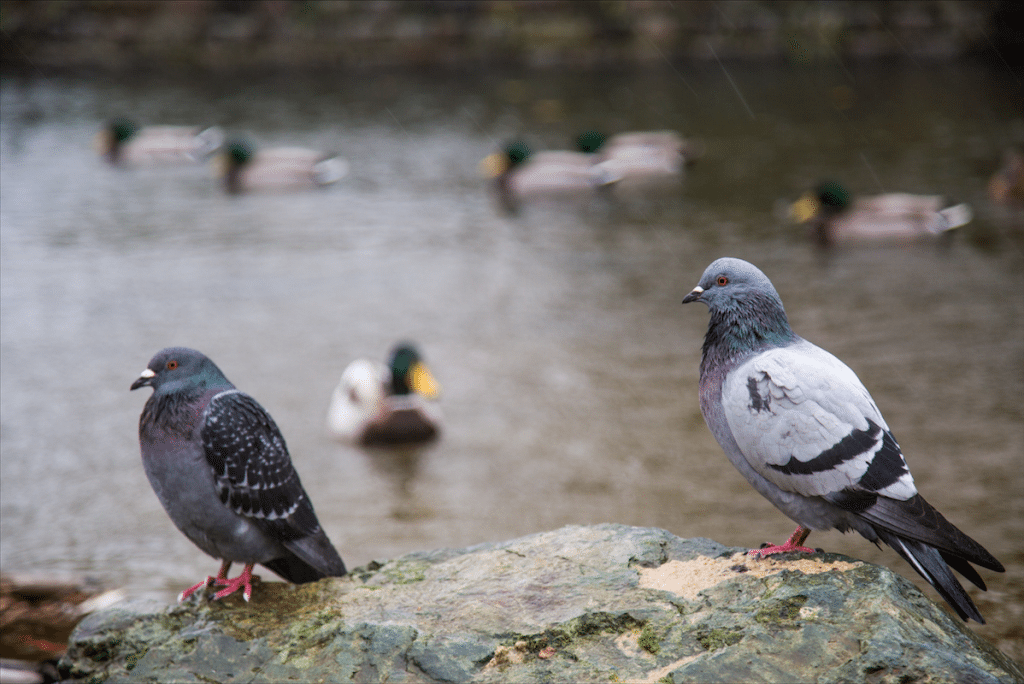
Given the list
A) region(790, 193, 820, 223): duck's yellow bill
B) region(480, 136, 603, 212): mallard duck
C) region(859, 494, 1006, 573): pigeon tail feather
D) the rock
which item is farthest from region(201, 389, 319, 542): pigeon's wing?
region(480, 136, 603, 212): mallard duck

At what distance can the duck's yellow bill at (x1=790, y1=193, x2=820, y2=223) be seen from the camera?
41.2ft

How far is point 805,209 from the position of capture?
12.7 m

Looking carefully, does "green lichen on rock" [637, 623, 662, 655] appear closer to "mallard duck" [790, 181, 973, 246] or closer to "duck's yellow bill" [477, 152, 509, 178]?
"mallard duck" [790, 181, 973, 246]

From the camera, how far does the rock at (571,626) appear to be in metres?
2.98

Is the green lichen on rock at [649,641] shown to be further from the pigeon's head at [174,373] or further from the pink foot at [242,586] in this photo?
the pigeon's head at [174,373]

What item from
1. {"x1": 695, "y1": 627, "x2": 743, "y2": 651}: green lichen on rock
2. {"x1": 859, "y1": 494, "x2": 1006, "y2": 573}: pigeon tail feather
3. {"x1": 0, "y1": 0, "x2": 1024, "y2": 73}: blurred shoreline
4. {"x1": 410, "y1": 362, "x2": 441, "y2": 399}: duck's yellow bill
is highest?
{"x1": 0, "y1": 0, "x2": 1024, "y2": 73}: blurred shoreline

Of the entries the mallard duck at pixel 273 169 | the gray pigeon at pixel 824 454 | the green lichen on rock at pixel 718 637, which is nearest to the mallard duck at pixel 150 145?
the mallard duck at pixel 273 169

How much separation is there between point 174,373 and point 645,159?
12482mm

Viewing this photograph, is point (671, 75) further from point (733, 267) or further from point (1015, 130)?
point (733, 267)

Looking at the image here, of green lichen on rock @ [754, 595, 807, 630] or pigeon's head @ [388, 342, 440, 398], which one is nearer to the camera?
green lichen on rock @ [754, 595, 807, 630]

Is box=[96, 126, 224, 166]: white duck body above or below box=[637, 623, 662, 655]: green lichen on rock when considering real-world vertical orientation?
above

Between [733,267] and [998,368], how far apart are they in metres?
5.70

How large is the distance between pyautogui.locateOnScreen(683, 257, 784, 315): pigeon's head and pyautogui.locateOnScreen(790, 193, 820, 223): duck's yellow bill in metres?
9.46

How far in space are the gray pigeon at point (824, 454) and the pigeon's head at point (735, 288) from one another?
0.08 meters
